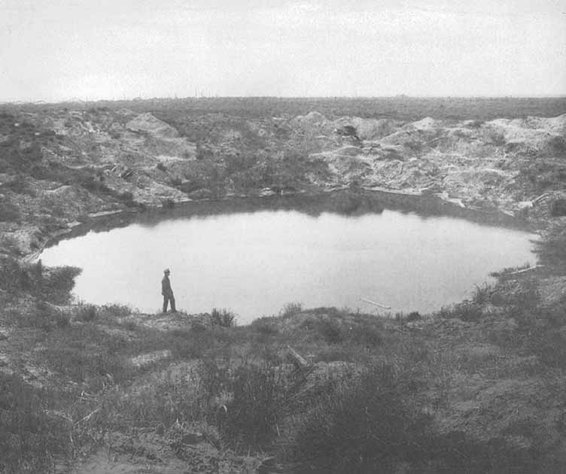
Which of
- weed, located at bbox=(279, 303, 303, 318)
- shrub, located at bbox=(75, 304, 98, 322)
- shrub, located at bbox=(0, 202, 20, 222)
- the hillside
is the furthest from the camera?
shrub, located at bbox=(0, 202, 20, 222)

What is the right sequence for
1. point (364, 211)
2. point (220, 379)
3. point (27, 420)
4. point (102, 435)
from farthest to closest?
point (364, 211) → point (220, 379) → point (27, 420) → point (102, 435)

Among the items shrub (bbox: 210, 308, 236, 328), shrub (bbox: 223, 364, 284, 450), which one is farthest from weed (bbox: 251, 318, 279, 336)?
shrub (bbox: 223, 364, 284, 450)

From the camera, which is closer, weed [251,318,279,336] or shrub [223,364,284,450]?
shrub [223,364,284,450]

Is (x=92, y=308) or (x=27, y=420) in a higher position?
(x=27, y=420)

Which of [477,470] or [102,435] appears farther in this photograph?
[102,435]

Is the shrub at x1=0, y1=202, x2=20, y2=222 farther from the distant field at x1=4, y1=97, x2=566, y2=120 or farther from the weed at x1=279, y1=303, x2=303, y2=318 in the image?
the distant field at x1=4, y1=97, x2=566, y2=120

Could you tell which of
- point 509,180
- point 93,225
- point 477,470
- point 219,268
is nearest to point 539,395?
point 477,470

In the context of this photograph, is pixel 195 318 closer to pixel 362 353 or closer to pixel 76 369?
pixel 76 369

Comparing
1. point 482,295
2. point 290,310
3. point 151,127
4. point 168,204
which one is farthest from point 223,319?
point 151,127

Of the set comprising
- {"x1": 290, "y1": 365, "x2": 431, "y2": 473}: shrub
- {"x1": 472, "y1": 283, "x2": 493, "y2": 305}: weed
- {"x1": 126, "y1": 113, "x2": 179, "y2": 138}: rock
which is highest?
{"x1": 126, "y1": 113, "x2": 179, "y2": 138}: rock
